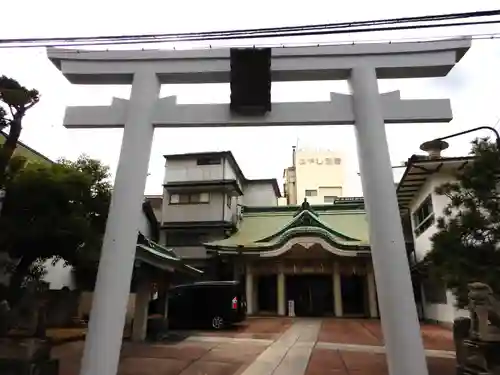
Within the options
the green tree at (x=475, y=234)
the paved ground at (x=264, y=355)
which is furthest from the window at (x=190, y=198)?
the green tree at (x=475, y=234)

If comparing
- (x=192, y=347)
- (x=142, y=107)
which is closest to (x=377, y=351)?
(x=192, y=347)

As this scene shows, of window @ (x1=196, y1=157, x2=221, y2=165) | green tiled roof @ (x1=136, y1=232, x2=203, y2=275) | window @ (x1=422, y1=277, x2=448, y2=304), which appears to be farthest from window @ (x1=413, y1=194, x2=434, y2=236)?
window @ (x1=196, y1=157, x2=221, y2=165)

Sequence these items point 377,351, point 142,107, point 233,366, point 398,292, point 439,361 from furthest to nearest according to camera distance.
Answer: point 377,351 < point 439,361 < point 233,366 < point 142,107 < point 398,292

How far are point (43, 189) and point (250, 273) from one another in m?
16.8

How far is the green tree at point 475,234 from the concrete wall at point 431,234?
7181mm

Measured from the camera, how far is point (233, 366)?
24.8ft

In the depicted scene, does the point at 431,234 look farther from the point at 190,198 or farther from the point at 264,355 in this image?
the point at 190,198

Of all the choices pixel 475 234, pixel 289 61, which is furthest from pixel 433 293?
pixel 289 61

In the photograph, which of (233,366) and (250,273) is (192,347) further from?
(250,273)

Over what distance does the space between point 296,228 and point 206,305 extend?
7.39 metres

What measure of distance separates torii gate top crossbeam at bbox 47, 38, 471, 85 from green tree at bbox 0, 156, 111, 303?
1623mm

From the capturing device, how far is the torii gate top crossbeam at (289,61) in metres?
5.70

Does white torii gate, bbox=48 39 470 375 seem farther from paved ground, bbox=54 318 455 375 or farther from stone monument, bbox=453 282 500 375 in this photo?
paved ground, bbox=54 318 455 375

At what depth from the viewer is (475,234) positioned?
5.92 metres
